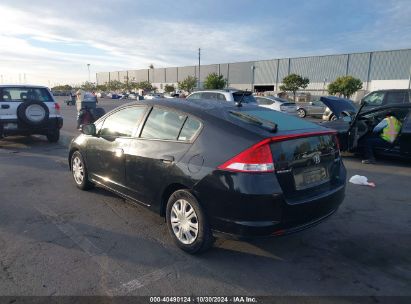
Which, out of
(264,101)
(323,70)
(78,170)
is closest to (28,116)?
(78,170)

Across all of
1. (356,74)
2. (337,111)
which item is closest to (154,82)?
(356,74)

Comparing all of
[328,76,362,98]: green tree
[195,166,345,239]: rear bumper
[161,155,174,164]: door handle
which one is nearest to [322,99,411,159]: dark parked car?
[195,166,345,239]: rear bumper

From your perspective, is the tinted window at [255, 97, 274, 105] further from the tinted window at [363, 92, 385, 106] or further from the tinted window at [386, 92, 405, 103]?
the tinted window at [386, 92, 405, 103]

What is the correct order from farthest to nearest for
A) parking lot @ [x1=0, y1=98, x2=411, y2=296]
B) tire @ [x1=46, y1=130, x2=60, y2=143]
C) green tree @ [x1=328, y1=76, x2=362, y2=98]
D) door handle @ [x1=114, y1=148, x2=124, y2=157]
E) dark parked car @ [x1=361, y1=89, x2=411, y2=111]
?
1. green tree @ [x1=328, y1=76, x2=362, y2=98]
2. dark parked car @ [x1=361, y1=89, x2=411, y2=111]
3. tire @ [x1=46, y1=130, x2=60, y2=143]
4. door handle @ [x1=114, y1=148, x2=124, y2=157]
5. parking lot @ [x1=0, y1=98, x2=411, y2=296]

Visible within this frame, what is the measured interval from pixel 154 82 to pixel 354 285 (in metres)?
110

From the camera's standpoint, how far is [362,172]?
23.6 feet

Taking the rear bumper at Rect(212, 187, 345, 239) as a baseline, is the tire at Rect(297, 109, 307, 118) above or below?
below

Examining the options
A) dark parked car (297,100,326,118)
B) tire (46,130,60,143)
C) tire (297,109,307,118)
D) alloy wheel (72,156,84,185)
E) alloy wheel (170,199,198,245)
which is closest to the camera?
alloy wheel (170,199,198,245)

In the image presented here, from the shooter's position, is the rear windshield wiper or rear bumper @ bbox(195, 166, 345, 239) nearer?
rear bumper @ bbox(195, 166, 345, 239)

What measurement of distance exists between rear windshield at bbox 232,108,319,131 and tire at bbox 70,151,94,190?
2930 millimetres

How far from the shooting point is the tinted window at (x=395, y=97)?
11875 mm

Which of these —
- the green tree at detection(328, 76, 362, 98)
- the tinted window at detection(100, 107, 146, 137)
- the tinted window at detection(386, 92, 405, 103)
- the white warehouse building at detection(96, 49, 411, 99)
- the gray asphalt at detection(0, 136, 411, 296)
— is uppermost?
the white warehouse building at detection(96, 49, 411, 99)

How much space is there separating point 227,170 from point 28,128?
336 inches

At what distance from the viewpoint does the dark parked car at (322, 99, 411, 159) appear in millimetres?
7609
